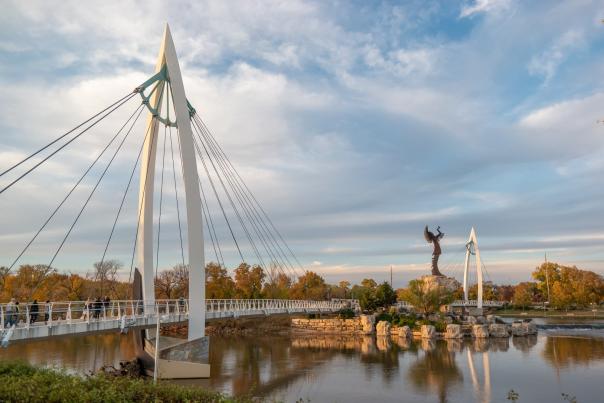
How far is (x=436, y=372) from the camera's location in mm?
29656

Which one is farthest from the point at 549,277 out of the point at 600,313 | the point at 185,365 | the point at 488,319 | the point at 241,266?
the point at 185,365

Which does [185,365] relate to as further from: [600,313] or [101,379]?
[600,313]

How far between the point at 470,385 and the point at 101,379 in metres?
20.2

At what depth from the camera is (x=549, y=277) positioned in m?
85.1

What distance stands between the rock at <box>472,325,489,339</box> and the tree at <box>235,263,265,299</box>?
2812 centimetres

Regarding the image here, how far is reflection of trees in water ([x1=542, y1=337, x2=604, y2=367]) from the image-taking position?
3338 cm

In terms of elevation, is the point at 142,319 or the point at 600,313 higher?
the point at 142,319

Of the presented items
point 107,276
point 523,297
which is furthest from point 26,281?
point 523,297

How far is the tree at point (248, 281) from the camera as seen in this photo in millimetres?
65562

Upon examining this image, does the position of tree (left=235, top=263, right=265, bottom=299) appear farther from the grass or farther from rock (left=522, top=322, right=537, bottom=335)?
the grass

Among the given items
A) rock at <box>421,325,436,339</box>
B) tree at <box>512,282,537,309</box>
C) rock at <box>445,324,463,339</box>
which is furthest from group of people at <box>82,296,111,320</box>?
tree at <box>512,282,537,309</box>

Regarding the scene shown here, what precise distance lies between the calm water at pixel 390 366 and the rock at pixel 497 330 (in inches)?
83.2

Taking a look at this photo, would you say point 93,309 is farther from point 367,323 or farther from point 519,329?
point 519,329

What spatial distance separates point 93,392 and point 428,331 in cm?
4406
